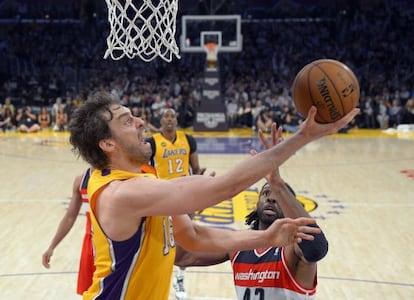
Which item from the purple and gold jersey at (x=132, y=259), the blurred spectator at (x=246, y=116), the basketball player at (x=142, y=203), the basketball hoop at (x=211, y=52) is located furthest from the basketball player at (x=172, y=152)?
the blurred spectator at (x=246, y=116)

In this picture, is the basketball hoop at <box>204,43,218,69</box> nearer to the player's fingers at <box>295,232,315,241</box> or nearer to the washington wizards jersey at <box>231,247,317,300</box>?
the washington wizards jersey at <box>231,247,317,300</box>

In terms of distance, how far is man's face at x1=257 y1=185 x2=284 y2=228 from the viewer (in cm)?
280

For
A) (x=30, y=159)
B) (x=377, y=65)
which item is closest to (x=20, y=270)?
(x=30, y=159)

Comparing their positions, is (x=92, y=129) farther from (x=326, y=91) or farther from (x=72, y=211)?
(x=72, y=211)

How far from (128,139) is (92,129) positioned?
154 millimetres

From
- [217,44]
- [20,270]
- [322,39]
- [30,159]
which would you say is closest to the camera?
[20,270]

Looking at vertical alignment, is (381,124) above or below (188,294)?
below

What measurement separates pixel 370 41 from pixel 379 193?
1759 centimetres

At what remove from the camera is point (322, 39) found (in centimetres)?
2586

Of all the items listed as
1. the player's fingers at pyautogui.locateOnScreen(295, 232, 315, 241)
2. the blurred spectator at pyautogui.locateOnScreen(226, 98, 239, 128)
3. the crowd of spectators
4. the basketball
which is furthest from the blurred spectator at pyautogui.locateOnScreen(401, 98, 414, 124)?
the player's fingers at pyautogui.locateOnScreen(295, 232, 315, 241)

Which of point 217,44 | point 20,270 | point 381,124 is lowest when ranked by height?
point 381,124

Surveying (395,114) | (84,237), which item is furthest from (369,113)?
(84,237)

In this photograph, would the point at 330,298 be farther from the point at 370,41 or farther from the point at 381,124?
the point at 370,41

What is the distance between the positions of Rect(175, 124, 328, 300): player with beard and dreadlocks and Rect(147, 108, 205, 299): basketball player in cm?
312
